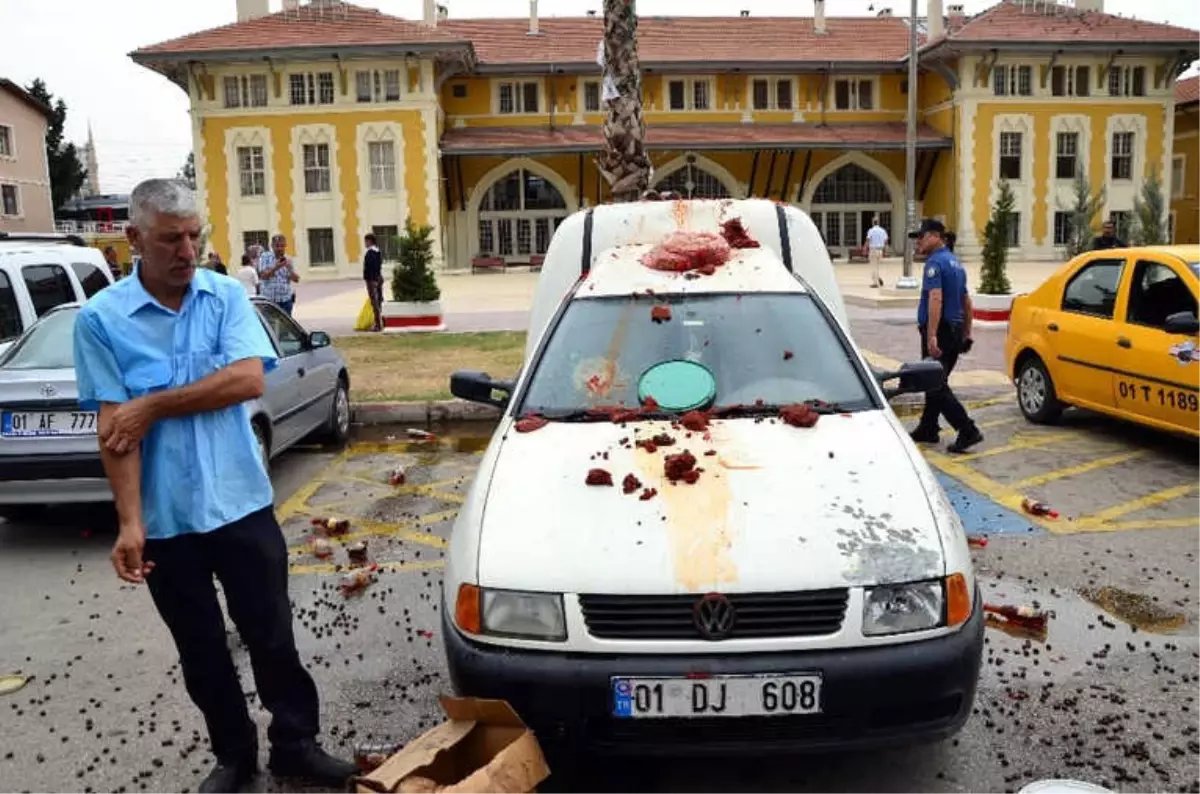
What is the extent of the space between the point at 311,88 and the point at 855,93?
23368 millimetres

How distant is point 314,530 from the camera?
22.2 ft

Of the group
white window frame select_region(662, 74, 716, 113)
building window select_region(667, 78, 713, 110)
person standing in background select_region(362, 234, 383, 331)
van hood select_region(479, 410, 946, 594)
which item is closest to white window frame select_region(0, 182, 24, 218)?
white window frame select_region(662, 74, 716, 113)

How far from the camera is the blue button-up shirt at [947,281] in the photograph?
8.25m

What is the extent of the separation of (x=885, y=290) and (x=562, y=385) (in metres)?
21.8

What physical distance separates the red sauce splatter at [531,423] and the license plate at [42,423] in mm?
3740

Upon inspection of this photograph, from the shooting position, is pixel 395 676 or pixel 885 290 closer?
pixel 395 676

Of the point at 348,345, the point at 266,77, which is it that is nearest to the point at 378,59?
the point at 266,77

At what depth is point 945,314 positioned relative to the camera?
8.39 metres

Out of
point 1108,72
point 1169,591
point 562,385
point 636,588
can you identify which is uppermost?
point 1108,72

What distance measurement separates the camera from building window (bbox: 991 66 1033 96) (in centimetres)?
4166

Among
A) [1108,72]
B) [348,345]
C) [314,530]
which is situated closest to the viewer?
[314,530]

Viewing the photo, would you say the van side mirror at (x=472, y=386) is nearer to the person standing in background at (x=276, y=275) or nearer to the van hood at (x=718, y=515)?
the van hood at (x=718, y=515)

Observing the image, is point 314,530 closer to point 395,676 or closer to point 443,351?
point 395,676

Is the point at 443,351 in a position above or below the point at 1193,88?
below
